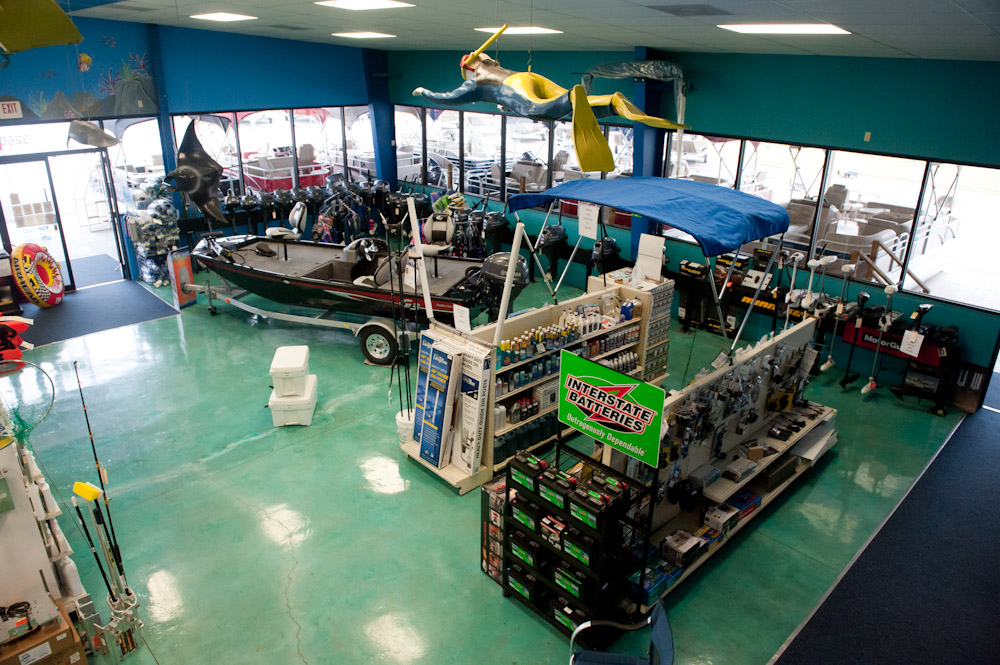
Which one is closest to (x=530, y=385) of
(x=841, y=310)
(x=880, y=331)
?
(x=841, y=310)

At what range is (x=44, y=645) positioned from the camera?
394cm

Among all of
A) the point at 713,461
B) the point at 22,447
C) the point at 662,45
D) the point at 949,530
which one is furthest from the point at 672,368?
the point at 22,447

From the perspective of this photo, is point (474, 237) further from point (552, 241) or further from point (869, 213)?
point (869, 213)

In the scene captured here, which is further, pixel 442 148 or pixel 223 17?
pixel 442 148

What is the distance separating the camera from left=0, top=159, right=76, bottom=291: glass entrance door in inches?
398

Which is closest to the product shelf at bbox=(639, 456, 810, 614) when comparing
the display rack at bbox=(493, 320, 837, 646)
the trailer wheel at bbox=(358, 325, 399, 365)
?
the display rack at bbox=(493, 320, 837, 646)

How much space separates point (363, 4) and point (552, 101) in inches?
129

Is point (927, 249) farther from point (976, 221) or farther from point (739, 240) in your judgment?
point (739, 240)

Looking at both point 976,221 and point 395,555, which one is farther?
point 976,221

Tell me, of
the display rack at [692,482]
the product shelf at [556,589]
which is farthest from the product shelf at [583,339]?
the product shelf at [556,589]

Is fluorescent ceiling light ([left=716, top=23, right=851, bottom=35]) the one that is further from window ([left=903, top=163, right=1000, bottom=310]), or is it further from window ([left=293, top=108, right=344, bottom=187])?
window ([left=293, top=108, right=344, bottom=187])

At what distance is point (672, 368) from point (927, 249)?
386cm

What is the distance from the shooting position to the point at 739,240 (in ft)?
17.7

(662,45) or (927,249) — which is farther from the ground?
(662,45)
